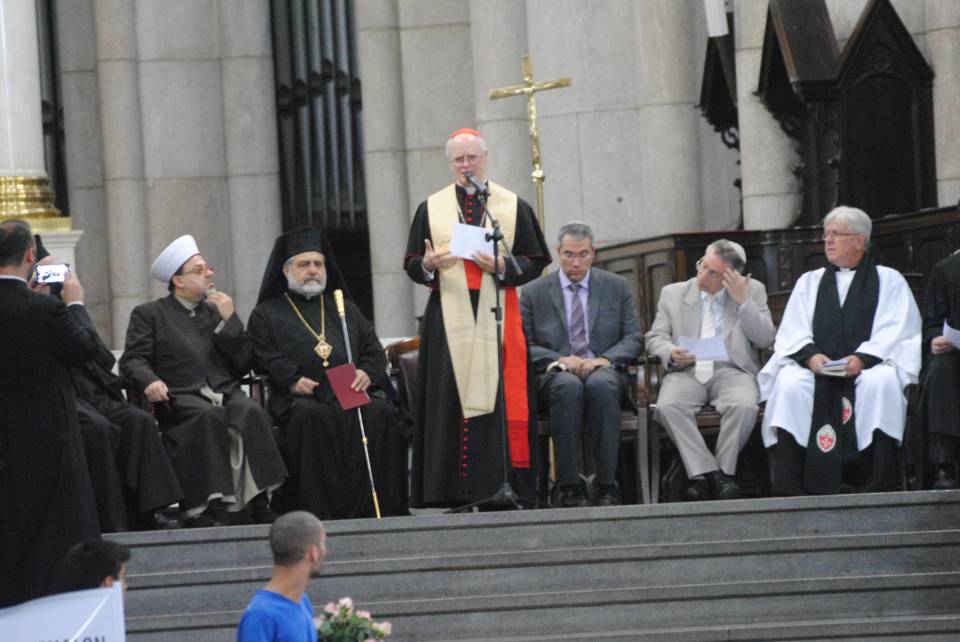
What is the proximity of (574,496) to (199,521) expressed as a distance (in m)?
1.83

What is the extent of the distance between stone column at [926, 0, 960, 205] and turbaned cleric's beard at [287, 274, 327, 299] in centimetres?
404

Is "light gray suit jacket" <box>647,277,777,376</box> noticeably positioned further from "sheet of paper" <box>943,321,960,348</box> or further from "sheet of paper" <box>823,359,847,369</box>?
"sheet of paper" <box>943,321,960,348</box>

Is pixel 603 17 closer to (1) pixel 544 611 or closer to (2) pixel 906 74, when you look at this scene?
(2) pixel 906 74

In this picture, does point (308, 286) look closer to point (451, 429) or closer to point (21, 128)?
point (451, 429)

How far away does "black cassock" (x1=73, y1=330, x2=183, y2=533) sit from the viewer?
957cm

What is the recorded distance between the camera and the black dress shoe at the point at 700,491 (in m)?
10.1

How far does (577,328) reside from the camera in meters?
10.5

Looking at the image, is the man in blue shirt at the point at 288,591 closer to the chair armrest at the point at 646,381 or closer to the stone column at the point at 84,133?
the chair armrest at the point at 646,381

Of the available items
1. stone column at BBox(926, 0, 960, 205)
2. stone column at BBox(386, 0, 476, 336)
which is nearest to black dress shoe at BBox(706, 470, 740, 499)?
stone column at BBox(926, 0, 960, 205)

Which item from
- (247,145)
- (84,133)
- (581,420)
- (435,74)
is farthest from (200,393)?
(84,133)

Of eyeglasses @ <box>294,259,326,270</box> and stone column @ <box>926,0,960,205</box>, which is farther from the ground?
stone column @ <box>926,0,960,205</box>

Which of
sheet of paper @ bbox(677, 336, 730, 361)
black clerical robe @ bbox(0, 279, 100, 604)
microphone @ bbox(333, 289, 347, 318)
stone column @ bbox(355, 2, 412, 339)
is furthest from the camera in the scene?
stone column @ bbox(355, 2, 412, 339)

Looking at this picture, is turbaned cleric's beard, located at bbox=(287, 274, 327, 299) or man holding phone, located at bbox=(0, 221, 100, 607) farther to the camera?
turbaned cleric's beard, located at bbox=(287, 274, 327, 299)

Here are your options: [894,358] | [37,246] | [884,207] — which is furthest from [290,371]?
[884,207]
